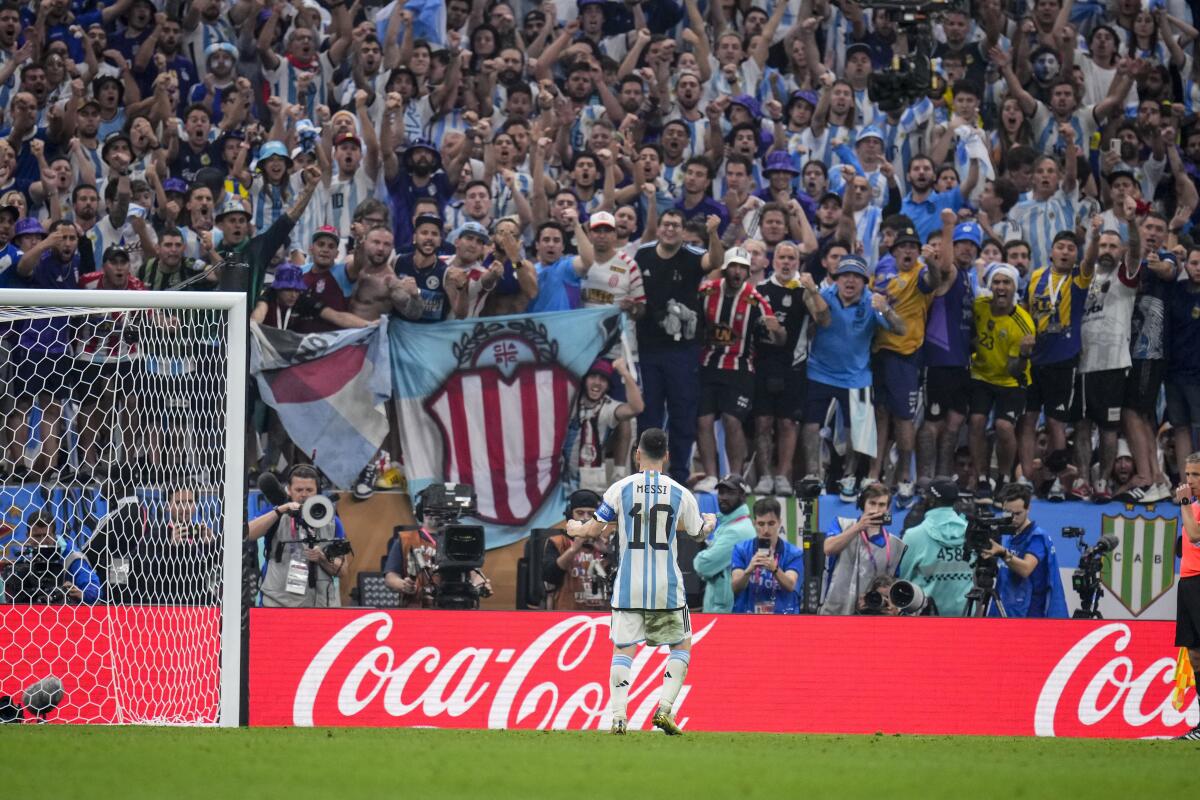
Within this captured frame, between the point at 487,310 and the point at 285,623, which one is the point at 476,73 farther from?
the point at 285,623

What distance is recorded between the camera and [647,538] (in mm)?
10414

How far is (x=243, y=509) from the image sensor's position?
1055cm

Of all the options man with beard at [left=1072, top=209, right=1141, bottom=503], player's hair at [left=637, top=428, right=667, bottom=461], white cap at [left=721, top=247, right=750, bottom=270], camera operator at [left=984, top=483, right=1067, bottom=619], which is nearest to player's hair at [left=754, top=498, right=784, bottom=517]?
camera operator at [left=984, top=483, right=1067, bottom=619]

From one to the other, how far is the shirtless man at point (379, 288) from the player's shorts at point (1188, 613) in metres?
7.03

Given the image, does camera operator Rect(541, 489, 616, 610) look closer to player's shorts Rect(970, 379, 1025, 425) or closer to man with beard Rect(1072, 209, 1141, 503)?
player's shorts Rect(970, 379, 1025, 425)

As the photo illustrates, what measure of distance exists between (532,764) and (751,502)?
22.2 ft

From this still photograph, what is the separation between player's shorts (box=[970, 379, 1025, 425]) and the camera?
1611cm

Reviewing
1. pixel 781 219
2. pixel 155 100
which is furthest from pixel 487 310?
pixel 155 100

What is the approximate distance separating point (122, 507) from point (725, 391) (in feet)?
18.6

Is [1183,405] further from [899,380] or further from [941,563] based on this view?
[941,563]

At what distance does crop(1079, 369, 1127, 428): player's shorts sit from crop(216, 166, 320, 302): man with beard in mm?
7664

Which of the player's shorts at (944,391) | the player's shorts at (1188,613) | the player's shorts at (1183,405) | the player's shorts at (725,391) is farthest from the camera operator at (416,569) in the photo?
the player's shorts at (1183,405)

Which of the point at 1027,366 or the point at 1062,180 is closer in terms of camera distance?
the point at 1027,366

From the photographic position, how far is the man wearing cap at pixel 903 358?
52.0 feet
